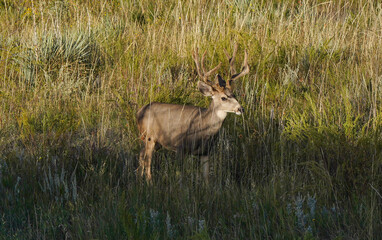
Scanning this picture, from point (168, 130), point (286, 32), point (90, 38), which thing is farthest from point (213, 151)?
point (90, 38)

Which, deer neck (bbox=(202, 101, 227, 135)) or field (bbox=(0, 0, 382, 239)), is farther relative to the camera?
deer neck (bbox=(202, 101, 227, 135))

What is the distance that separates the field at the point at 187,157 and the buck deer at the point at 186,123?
0.47ft

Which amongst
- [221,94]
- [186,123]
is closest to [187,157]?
[186,123]

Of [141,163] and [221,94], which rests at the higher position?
[221,94]

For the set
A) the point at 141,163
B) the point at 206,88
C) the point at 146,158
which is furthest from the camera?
the point at 206,88

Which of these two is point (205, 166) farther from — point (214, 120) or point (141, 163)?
point (141, 163)

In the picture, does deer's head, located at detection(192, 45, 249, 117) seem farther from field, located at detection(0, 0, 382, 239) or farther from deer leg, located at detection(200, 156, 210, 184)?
deer leg, located at detection(200, 156, 210, 184)

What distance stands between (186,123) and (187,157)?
1.19 feet

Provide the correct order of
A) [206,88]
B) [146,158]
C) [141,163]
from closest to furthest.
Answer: [141,163] → [146,158] → [206,88]

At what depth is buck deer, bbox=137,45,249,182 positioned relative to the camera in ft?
17.0

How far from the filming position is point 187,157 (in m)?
5.28

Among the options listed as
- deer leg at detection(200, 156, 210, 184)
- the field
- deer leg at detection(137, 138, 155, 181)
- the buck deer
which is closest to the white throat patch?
the buck deer

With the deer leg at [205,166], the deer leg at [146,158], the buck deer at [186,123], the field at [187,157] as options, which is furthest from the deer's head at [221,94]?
the deer leg at [146,158]

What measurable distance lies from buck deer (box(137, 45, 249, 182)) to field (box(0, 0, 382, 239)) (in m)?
0.14
